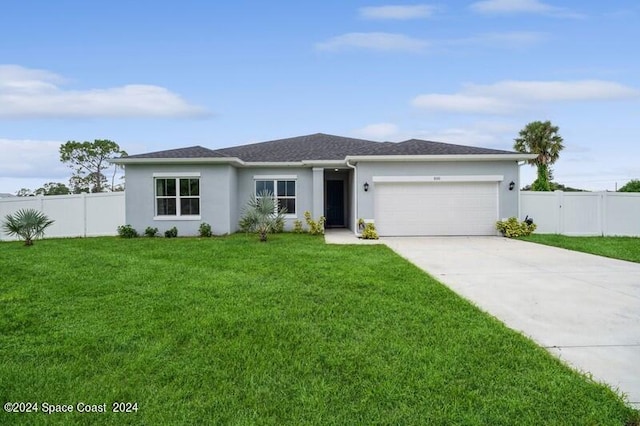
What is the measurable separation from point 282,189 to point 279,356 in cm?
1404

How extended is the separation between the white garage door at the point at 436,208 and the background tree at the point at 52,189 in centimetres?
3382

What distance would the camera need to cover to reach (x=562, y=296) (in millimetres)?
6332

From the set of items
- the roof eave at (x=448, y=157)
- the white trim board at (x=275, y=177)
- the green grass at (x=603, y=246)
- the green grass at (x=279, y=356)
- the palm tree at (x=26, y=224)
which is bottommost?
the green grass at (x=279, y=356)

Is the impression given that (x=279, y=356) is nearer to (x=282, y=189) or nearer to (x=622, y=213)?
(x=282, y=189)

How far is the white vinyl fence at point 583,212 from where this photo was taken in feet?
53.0

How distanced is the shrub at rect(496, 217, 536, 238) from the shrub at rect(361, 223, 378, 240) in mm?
4992

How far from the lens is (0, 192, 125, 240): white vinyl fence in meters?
16.8

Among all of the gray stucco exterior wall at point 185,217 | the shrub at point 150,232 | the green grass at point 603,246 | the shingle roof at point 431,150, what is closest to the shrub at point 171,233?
the gray stucco exterior wall at point 185,217

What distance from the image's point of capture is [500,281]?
7.45 meters

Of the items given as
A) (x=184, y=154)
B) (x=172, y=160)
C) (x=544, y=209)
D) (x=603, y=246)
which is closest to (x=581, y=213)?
(x=544, y=209)

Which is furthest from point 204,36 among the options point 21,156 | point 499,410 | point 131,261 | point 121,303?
point 21,156

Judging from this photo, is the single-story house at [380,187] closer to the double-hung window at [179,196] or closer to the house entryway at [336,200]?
the double-hung window at [179,196]

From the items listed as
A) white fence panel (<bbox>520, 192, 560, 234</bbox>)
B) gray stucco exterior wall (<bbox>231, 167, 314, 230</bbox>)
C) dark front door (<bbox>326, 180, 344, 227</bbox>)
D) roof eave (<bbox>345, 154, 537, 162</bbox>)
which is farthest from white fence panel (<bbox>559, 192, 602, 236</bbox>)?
gray stucco exterior wall (<bbox>231, 167, 314, 230</bbox>)

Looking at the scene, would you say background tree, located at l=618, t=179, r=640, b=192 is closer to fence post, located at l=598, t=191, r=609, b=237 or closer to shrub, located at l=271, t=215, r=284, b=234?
fence post, located at l=598, t=191, r=609, b=237
